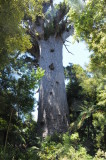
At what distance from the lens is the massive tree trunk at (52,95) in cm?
804

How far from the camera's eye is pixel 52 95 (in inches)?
348

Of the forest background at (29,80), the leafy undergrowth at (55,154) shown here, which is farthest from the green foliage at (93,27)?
the leafy undergrowth at (55,154)

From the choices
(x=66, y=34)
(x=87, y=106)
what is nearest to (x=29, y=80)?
(x=87, y=106)

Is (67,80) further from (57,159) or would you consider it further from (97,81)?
(57,159)

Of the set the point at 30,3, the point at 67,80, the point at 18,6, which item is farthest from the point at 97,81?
the point at 18,6

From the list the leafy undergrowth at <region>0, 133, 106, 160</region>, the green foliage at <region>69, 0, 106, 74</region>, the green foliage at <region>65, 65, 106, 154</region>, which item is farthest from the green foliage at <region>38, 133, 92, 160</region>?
the green foliage at <region>69, 0, 106, 74</region>

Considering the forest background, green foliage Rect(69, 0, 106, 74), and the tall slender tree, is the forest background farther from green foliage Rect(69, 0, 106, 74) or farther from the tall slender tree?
the tall slender tree

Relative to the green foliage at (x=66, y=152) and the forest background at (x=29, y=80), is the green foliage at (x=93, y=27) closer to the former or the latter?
the forest background at (x=29, y=80)

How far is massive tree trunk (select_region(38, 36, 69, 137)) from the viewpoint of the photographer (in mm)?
8039

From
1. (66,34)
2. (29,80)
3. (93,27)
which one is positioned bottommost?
(29,80)

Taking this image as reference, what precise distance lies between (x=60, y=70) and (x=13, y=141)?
4.72 metres

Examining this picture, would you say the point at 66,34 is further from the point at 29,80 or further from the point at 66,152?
the point at 66,152

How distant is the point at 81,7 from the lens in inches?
212

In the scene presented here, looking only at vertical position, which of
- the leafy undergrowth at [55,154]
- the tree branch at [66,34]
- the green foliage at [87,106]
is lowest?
the leafy undergrowth at [55,154]
